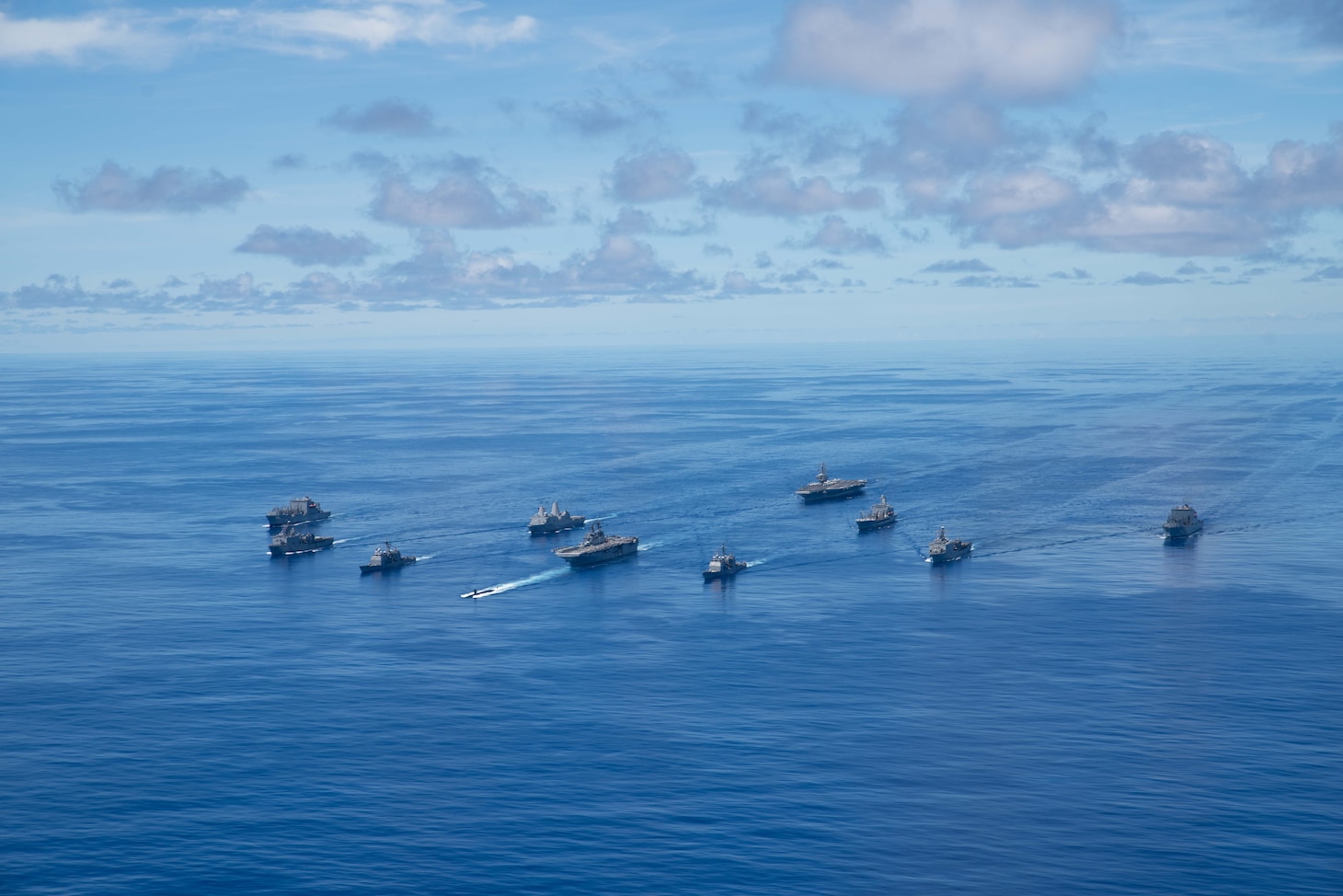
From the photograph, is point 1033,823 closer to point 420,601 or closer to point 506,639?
point 506,639

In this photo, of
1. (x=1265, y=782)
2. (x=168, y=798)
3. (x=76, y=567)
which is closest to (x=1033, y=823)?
(x=1265, y=782)

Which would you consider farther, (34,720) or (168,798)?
(34,720)

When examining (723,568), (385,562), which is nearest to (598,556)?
(723,568)

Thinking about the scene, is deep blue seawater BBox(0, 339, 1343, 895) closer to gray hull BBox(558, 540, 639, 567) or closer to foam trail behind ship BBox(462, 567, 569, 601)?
foam trail behind ship BBox(462, 567, 569, 601)

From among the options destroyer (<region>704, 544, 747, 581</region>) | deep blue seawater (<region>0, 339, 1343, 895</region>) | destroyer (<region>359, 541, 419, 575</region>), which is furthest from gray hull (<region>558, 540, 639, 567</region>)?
destroyer (<region>359, 541, 419, 575</region>)

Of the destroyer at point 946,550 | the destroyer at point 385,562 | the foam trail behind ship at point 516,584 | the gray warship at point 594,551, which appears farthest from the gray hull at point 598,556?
the destroyer at point 946,550

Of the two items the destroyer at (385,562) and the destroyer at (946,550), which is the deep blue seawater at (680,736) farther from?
the destroyer at (946,550)
